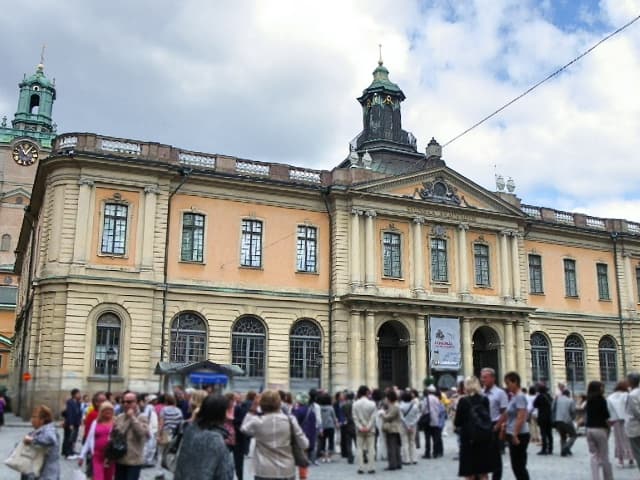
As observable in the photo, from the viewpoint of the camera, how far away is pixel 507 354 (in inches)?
1314

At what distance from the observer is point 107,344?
2664 centimetres

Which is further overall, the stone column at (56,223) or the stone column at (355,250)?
the stone column at (355,250)

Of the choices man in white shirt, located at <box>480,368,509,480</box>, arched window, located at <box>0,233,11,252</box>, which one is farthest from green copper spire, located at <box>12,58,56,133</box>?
man in white shirt, located at <box>480,368,509,480</box>

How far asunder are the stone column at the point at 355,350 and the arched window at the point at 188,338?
20.3ft

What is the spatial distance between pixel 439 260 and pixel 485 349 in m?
5.20

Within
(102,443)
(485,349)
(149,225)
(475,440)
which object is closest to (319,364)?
(485,349)

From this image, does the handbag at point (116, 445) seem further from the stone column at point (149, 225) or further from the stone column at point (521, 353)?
the stone column at point (521, 353)

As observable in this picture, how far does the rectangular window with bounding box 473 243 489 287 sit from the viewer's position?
34031 millimetres

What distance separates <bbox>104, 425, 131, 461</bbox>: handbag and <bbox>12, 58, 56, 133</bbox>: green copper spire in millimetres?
71336

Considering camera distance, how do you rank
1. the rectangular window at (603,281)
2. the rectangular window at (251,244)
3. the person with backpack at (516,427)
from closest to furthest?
1. the person with backpack at (516,427)
2. the rectangular window at (251,244)
3. the rectangular window at (603,281)

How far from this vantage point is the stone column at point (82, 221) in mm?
26750

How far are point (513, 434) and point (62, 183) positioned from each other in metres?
22.0

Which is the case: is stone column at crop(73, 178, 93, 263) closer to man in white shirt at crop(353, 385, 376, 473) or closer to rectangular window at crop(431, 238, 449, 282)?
rectangular window at crop(431, 238, 449, 282)

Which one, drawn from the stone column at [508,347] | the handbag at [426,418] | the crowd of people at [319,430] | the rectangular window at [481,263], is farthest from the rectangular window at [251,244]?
the handbag at [426,418]
